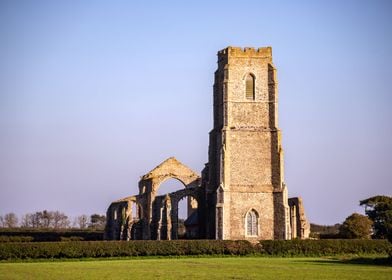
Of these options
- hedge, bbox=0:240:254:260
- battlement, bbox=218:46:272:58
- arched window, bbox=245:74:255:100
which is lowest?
hedge, bbox=0:240:254:260

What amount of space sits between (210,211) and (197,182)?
9004mm

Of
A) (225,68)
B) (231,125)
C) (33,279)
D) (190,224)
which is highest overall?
(225,68)

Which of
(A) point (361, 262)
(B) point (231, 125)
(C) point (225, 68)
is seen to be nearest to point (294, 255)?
(A) point (361, 262)

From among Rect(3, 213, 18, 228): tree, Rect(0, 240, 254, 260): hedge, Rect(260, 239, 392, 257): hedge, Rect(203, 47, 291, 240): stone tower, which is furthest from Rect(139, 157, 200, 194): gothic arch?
Rect(3, 213, 18, 228): tree

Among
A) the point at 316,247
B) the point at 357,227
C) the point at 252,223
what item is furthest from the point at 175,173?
the point at 316,247

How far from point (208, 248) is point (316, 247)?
21.8ft

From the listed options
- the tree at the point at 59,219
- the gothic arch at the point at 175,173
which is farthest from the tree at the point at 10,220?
the gothic arch at the point at 175,173

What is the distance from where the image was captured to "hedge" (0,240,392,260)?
41.8 meters

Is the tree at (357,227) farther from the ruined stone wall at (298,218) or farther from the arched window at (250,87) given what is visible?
the arched window at (250,87)

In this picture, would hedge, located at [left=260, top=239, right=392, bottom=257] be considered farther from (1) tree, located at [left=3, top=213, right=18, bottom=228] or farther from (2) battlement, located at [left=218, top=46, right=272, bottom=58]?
(1) tree, located at [left=3, top=213, right=18, bottom=228]

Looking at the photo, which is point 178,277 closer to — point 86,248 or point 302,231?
point 86,248

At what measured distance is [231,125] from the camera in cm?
5156

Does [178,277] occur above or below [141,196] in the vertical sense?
below

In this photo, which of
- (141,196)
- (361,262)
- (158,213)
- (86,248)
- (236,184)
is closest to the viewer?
(361,262)
